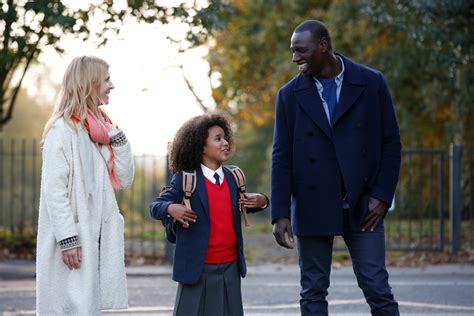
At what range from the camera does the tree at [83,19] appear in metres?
12.4

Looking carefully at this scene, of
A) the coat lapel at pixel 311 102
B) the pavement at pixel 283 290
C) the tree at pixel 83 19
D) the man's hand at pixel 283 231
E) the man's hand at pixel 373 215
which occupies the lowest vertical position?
the pavement at pixel 283 290

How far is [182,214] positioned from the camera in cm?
516

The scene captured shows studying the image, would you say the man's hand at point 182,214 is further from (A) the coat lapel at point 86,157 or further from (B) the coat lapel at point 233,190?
(A) the coat lapel at point 86,157

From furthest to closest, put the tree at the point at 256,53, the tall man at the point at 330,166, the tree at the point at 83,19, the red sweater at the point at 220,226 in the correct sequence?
the tree at the point at 256,53
the tree at the point at 83,19
the tall man at the point at 330,166
the red sweater at the point at 220,226

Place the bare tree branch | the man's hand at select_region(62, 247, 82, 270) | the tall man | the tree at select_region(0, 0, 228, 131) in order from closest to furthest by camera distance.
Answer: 1. the man's hand at select_region(62, 247, 82, 270)
2. the tall man
3. the tree at select_region(0, 0, 228, 131)
4. the bare tree branch

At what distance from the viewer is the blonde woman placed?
517 cm

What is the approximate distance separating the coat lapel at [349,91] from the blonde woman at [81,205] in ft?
3.95

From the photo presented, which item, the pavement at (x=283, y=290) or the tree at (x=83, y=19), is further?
the tree at (x=83, y=19)

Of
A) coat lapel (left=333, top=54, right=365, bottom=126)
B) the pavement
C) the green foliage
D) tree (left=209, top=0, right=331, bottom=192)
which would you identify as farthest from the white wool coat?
tree (left=209, top=0, right=331, bottom=192)

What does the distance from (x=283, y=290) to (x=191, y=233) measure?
4.98 meters

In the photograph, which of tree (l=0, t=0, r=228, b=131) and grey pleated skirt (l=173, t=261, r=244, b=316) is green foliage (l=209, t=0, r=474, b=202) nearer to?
tree (l=0, t=0, r=228, b=131)

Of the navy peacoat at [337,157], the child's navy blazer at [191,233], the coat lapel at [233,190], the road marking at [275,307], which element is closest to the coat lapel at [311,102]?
the navy peacoat at [337,157]

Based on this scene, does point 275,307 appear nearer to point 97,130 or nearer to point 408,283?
point 408,283

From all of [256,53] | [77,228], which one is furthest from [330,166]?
[256,53]
